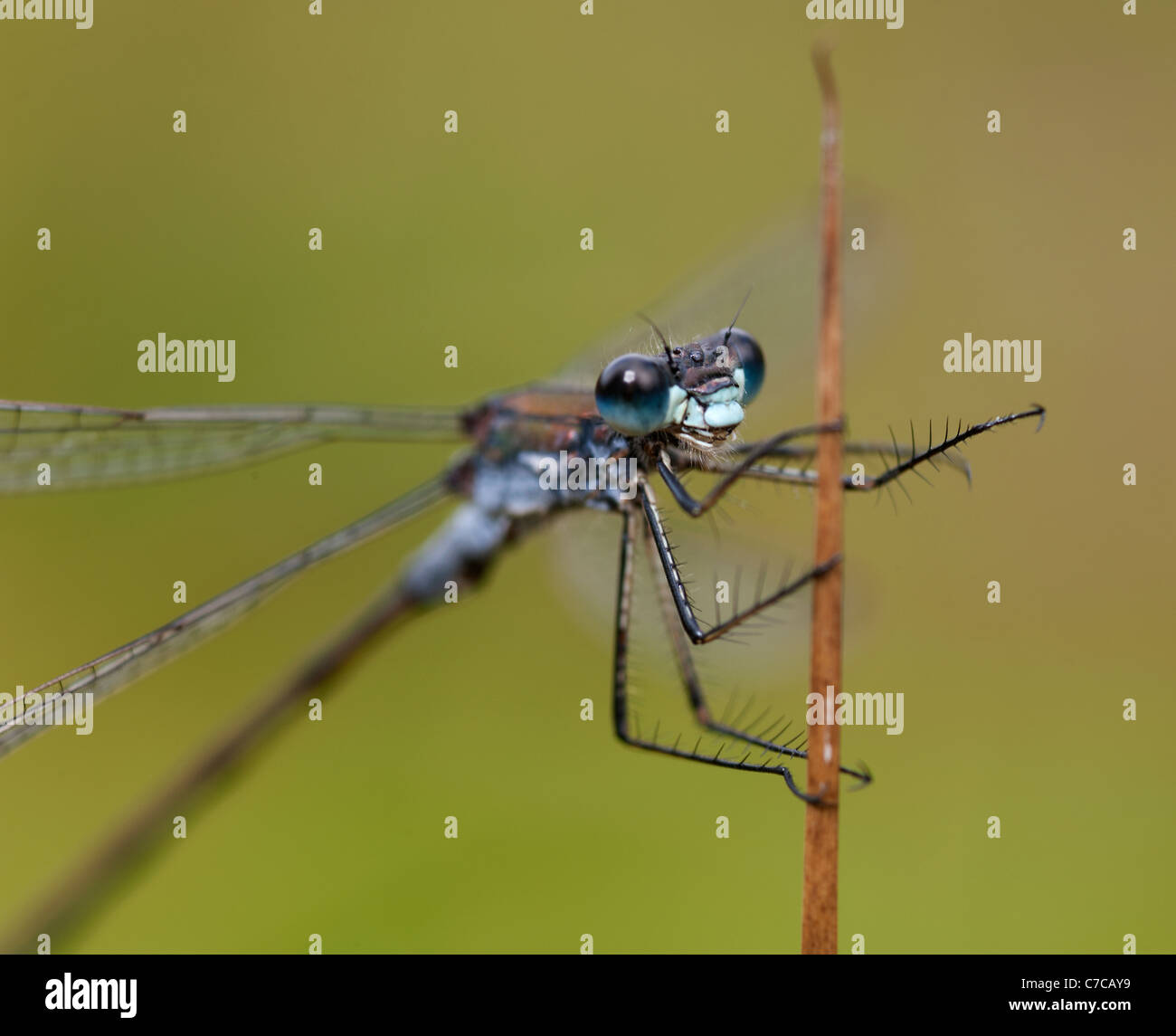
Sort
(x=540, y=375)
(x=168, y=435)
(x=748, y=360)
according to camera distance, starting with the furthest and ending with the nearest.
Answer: (x=540, y=375), (x=168, y=435), (x=748, y=360)

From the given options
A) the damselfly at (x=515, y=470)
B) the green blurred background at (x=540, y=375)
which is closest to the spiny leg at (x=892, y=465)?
the damselfly at (x=515, y=470)

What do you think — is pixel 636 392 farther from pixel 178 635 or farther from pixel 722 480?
pixel 178 635

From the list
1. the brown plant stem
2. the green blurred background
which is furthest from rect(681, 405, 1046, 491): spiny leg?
the green blurred background

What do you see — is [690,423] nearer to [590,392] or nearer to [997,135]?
[590,392]

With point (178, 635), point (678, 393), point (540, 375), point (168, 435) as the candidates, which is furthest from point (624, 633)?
point (540, 375)

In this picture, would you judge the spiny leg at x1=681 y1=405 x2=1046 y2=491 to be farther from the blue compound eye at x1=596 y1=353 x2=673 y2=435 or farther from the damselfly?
the blue compound eye at x1=596 y1=353 x2=673 y2=435

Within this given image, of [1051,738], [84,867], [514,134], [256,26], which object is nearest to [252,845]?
[84,867]
